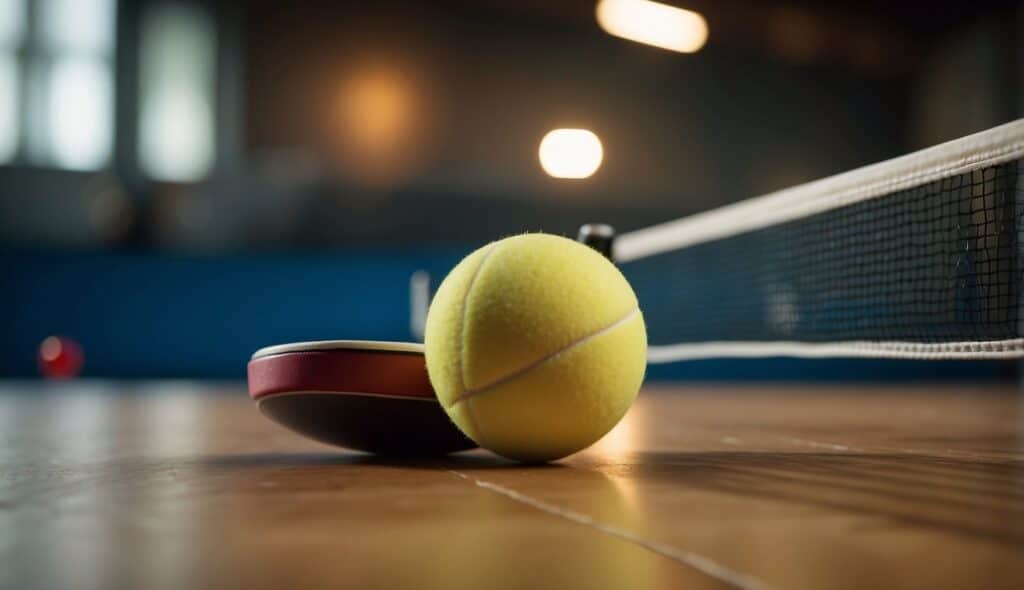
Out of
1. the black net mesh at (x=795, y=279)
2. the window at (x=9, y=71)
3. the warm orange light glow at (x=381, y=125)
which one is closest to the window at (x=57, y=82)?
the window at (x=9, y=71)

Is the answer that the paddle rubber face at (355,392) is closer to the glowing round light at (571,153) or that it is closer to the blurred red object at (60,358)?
the blurred red object at (60,358)

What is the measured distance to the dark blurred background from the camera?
41.3ft

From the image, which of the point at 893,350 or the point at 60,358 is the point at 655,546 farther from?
the point at 60,358

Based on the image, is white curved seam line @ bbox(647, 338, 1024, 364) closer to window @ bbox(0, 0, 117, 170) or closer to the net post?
the net post

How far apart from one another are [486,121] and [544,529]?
12049 mm

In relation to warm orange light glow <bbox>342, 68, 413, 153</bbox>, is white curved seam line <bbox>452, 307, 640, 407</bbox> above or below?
below

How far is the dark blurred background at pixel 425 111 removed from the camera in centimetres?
1258

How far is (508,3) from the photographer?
43.6ft

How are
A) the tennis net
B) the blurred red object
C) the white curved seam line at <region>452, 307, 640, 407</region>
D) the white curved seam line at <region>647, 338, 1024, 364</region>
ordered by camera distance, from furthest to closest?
the blurred red object → the tennis net → the white curved seam line at <region>647, 338, 1024, 364</region> → the white curved seam line at <region>452, 307, 640, 407</region>

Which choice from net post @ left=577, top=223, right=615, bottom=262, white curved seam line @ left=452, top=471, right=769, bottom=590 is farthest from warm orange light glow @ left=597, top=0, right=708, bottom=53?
white curved seam line @ left=452, top=471, right=769, bottom=590

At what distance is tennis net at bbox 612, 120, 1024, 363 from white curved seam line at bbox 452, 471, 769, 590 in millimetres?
1318

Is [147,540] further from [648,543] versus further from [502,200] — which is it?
[502,200]

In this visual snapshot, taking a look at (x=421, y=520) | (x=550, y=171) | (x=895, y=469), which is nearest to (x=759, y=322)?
(x=550, y=171)

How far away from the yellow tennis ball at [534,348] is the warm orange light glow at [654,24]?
1126 centimetres
